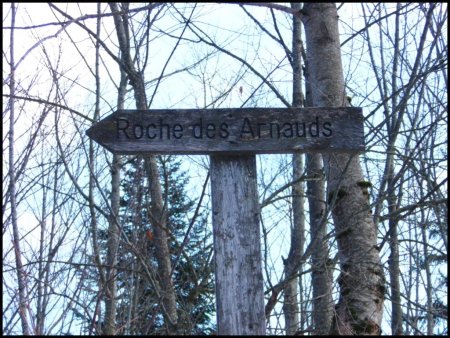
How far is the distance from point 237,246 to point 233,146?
0.42 meters

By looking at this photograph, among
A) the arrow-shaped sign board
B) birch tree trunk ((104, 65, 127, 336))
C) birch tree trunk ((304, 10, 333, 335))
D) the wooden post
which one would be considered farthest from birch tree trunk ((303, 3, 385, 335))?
birch tree trunk ((104, 65, 127, 336))

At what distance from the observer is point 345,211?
415 cm

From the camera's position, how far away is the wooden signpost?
2.88 meters

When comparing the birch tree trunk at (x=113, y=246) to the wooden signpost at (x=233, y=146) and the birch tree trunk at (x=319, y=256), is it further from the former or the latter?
the wooden signpost at (x=233, y=146)

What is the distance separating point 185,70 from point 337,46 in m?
2.62

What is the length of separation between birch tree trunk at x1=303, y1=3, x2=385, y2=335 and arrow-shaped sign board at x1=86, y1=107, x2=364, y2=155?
0.73 m

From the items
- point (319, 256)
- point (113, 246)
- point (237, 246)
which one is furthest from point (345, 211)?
point (113, 246)

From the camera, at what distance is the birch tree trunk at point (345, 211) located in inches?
155

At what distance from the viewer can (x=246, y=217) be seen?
2.96 m

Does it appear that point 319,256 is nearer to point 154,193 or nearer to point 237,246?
point 154,193

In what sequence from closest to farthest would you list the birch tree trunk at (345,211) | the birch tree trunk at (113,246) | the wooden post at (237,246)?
the wooden post at (237,246) < the birch tree trunk at (345,211) < the birch tree trunk at (113,246)

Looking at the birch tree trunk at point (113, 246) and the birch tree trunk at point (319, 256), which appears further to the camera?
the birch tree trunk at point (113, 246)

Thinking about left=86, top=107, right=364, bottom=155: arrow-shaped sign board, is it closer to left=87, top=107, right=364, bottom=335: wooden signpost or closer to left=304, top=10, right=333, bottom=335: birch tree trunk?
left=87, top=107, right=364, bottom=335: wooden signpost

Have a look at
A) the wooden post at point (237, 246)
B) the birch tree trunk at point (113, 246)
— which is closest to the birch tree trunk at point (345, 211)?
the wooden post at point (237, 246)
